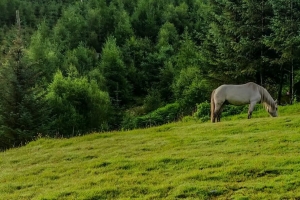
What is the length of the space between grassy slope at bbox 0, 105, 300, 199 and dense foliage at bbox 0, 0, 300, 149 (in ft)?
33.4

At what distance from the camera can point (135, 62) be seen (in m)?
66.9

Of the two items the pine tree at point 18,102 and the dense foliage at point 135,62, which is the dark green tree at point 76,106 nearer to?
the dense foliage at point 135,62

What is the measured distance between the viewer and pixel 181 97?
47219 millimetres

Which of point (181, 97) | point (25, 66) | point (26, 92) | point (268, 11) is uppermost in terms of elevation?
point (268, 11)

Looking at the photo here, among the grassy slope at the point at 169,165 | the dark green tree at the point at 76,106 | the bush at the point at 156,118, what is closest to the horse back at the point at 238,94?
the grassy slope at the point at 169,165

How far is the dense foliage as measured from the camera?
95.3ft

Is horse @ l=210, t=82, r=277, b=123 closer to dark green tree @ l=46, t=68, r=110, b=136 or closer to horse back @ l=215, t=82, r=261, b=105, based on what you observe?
horse back @ l=215, t=82, r=261, b=105

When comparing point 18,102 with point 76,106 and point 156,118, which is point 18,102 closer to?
point 76,106

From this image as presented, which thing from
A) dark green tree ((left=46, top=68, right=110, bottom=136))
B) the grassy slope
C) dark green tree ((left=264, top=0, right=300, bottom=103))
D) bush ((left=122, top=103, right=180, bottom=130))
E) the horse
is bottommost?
bush ((left=122, top=103, right=180, bottom=130))

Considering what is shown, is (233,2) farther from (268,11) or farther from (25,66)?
(25,66)

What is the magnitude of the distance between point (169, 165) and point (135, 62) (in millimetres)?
56238

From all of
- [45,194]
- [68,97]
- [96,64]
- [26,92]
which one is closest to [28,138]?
[26,92]

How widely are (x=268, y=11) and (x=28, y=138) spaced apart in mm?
19537

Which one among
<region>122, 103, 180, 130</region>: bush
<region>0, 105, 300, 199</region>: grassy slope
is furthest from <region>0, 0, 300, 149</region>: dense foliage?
<region>0, 105, 300, 199</region>: grassy slope
